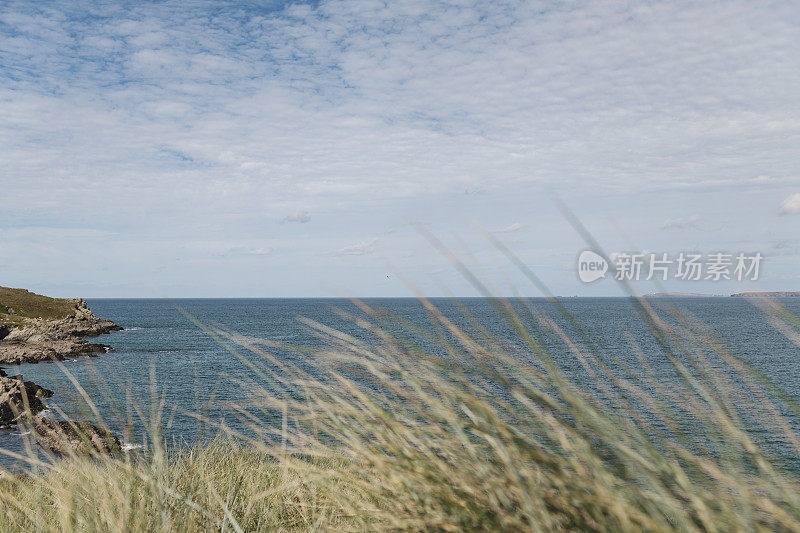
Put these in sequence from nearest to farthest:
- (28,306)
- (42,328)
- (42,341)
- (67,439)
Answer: (67,439) < (42,341) < (42,328) < (28,306)

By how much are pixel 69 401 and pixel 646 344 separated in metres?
67.1

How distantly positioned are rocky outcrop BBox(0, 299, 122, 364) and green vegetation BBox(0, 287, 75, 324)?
1.05m

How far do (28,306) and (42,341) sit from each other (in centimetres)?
1442

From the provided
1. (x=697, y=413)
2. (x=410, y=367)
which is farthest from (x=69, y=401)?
(x=697, y=413)

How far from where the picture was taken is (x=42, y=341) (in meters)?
52.1

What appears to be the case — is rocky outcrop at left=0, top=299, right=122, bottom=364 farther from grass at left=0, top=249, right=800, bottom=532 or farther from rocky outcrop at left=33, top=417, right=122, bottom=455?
grass at left=0, top=249, right=800, bottom=532

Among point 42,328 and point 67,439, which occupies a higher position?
point 67,439

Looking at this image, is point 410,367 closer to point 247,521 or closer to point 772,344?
point 247,521

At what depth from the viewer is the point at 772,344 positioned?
62781 mm

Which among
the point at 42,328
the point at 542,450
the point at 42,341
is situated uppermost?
the point at 542,450

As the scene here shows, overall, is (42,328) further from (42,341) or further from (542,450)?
(542,450)

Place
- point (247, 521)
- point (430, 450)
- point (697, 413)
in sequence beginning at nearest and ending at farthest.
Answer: point (697, 413) < point (430, 450) < point (247, 521)

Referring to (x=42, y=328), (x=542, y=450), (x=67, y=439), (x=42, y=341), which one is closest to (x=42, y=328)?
(x=42, y=328)

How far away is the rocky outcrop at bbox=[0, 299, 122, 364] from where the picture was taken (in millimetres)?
44531
